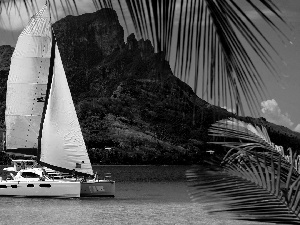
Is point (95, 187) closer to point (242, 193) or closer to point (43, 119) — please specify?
point (43, 119)

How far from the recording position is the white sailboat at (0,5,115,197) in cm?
6344

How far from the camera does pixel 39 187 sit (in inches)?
2864

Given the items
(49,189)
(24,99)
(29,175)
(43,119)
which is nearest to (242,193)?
(24,99)

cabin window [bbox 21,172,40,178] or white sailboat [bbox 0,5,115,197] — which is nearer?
white sailboat [bbox 0,5,115,197]

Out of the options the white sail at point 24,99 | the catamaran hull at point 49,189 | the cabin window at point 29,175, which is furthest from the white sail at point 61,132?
the catamaran hull at point 49,189

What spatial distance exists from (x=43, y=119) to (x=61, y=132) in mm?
3895

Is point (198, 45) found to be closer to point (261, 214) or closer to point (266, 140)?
point (261, 214)

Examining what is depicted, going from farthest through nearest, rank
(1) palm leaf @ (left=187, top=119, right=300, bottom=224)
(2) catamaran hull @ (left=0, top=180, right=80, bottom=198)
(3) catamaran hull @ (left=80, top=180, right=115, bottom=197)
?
(3) catamaran hull @ (left=80, top=180, right=115, bottom=197) < (2) catamaran hull @ (left=0, top=180, right=80, bottom=198) < (1) palm leaf @ (left=187, top=119, right=300, bottom=224)

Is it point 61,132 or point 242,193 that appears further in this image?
point 61,132

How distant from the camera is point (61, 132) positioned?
227 feet

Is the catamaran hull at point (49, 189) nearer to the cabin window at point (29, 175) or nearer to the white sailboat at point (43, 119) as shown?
the white sailboat at point (43, 119)

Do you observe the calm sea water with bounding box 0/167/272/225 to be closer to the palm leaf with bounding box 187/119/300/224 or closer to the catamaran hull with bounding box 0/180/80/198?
the catamaran hull with bounding box 0/180/80/198

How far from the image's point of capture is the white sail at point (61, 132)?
66.5 metres

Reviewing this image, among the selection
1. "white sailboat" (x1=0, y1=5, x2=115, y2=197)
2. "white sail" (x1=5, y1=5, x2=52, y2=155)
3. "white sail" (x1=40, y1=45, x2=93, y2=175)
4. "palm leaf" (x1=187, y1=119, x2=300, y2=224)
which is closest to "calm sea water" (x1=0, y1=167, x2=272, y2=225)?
"white sailboat" (x1=0, y1=5, x2=115, y2=197)
